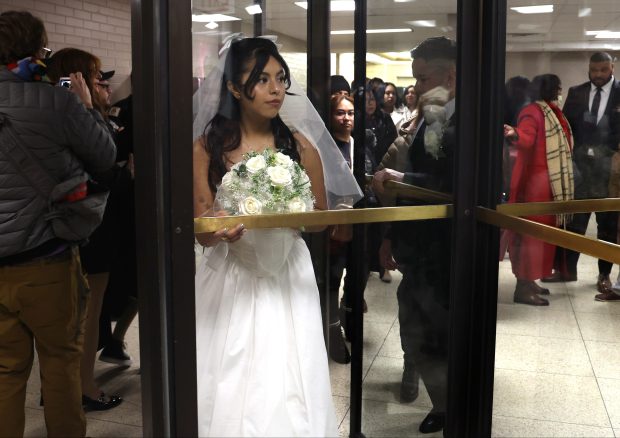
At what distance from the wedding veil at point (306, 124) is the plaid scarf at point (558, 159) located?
560 millimetres

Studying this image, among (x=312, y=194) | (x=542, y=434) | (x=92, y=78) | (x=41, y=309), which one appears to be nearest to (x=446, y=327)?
(x=542, y=434)

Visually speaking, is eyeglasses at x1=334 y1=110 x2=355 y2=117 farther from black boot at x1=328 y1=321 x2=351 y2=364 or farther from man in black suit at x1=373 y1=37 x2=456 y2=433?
black boot at x1=328 y1=321 x2=351 y2=364

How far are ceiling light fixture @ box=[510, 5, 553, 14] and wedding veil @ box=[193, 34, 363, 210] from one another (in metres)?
0.66

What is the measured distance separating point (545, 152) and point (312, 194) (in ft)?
2.21

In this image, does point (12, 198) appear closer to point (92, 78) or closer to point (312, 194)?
point (92, 78)

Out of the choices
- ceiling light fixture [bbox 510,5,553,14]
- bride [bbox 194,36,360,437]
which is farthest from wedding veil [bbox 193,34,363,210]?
ceiling light fixture [bbox 510,5,553,14]

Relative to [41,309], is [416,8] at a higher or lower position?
Result: higher

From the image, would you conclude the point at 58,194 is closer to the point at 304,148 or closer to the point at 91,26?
the point at 304,148

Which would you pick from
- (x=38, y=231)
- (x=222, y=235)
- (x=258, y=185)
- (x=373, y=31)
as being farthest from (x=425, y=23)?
(x=38, y=231)

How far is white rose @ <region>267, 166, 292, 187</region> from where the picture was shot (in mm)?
1936

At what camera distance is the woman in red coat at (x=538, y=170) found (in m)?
1.93

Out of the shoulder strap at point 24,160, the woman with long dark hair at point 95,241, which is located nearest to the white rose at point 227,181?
the shoulder strap at point 24,160

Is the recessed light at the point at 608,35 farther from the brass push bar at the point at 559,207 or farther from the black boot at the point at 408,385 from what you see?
the black boot at the point at 408,385

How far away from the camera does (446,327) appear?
2312 millimetres
